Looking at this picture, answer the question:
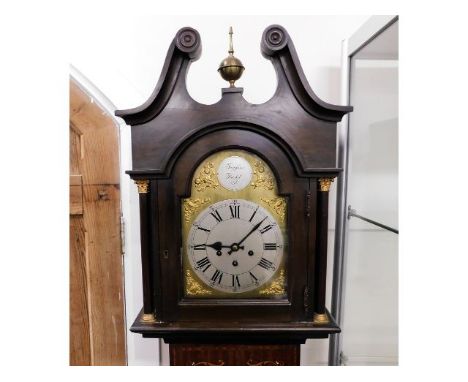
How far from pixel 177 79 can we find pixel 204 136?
6.3 inches

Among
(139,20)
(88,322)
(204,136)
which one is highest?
(139,20)

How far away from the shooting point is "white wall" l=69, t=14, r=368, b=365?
37.7 inches

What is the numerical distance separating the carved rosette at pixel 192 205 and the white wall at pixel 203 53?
312mm

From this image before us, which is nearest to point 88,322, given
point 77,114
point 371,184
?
point 77,114

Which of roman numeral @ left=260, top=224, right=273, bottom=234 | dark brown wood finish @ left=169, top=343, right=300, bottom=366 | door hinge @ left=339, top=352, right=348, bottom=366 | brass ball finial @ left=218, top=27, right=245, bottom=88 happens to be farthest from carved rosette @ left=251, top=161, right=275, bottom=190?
door hinge @ left=339, top=352, right=348, bottom=366

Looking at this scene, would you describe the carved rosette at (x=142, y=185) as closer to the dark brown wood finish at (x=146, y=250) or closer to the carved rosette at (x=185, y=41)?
the dark brown wood finish at (x=146, y=250)

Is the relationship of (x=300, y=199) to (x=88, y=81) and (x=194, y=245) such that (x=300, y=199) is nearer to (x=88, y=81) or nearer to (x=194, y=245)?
(x=194, y=245)

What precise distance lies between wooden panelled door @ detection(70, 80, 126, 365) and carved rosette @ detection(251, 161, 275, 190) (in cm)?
50

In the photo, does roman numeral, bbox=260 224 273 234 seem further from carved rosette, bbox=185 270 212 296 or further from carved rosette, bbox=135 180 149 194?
carved rosette, bbox=135 180 149 194

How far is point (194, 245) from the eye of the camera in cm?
79

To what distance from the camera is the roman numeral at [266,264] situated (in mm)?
789

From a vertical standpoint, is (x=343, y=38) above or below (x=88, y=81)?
above

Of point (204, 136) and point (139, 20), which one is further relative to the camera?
point (139, 20)

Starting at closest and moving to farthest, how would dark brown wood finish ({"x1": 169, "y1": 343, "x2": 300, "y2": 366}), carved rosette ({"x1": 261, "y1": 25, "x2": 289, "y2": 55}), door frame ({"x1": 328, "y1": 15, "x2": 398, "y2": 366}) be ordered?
1. carved rosette ({"x1": 261, "y1": 25, "x2": 289, "y2": 55})
2. dark brown wood finish ({"x1": 169, "y1": 343, "x2": 300, "y2": 366})
3. door frame ({"x1": 328, "y1": 15, "x2": 398, "y2": 366})
